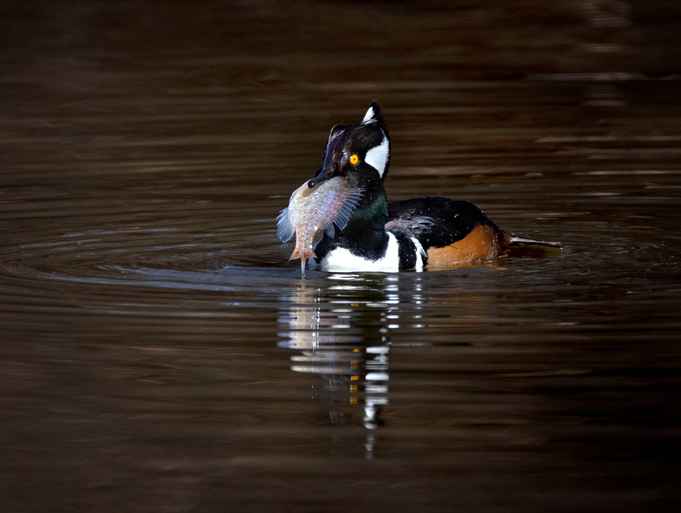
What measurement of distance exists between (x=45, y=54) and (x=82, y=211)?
10.7 m

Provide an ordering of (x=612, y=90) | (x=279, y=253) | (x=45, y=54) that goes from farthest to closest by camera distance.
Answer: (x=45, y=54)
(x=612, y=90)
(x=279, y=253)

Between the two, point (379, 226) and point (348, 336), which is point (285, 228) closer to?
point (379, 226)

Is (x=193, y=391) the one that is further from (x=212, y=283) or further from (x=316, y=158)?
(x=316, y=158)

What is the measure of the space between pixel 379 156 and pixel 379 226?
1.55 ft

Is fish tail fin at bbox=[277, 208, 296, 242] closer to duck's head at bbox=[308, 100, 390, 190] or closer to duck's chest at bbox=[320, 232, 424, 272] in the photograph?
duck's head at bbox=[308, 100, 390, 190]

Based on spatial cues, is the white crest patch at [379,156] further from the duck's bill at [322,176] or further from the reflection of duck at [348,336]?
the reflection of duck at [348,336]

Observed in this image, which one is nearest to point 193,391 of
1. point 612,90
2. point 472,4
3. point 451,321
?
point 451,321

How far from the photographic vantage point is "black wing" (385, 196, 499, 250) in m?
9.15

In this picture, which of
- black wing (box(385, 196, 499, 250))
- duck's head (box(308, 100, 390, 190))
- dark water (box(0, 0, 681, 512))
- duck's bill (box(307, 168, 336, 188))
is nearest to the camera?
dark water (box(0, 0, 681, 512))

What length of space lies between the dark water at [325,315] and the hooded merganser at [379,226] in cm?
20

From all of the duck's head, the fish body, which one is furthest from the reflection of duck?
the duck's head

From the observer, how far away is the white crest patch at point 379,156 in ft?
29.2

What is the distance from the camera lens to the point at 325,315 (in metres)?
7.91

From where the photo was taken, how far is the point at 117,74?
65.9 feet
